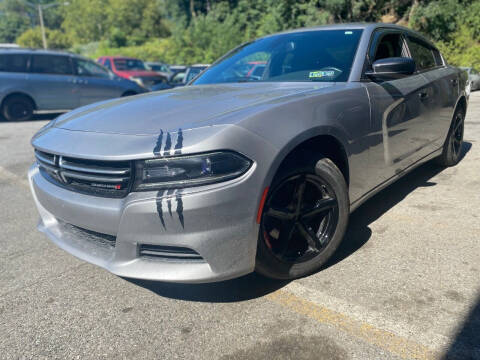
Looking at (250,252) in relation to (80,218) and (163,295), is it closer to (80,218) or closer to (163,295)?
(163,295)

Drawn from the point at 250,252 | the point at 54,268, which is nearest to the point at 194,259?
the point at 250,252

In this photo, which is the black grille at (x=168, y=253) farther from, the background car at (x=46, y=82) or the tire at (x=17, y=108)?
the tire at (x=17, y=108)

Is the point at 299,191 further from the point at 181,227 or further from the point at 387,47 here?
the point at 387,47

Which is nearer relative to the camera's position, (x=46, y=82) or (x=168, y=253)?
(x=168, y=253)

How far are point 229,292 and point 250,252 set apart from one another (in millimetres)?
454

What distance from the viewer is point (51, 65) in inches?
409

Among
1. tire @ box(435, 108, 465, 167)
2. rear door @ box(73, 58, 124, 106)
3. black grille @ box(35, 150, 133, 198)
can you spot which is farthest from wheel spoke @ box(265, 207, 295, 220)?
rear door @ box(73, 58, 124, 106)

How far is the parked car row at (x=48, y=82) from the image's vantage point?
32.7ft

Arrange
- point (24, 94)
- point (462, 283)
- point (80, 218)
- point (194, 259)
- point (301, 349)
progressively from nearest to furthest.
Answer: point (301, 349) → point (194, 259) → point (80, 218) → point (462, 283) → point (24, 94)

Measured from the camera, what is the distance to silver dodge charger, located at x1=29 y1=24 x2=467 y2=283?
193cm

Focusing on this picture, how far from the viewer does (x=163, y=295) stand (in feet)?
7.90

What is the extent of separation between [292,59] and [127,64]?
1483cm

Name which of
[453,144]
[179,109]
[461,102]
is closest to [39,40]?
[461,102]

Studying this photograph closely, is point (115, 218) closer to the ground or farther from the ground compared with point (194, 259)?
farther from the ground
